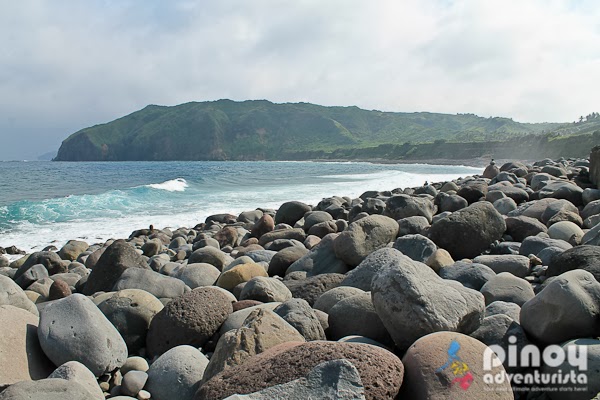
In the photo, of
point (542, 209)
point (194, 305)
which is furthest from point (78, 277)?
point (542, 209)

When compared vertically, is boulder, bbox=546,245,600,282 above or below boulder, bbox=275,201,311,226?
above

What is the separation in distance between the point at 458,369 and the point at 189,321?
2181 mm

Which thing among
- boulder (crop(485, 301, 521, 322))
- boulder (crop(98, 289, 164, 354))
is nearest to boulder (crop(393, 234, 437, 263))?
boulder (crop(485, 301, 521, 322))

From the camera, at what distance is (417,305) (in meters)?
3.04

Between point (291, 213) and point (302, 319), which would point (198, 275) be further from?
point (291, 213)

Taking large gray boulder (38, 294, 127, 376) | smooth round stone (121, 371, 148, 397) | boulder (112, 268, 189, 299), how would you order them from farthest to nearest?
boulder (112, 268, 189, 299)
large gray boulder (38, 294, 127, 376)
smooth round stone (121, 371, 148, 397)

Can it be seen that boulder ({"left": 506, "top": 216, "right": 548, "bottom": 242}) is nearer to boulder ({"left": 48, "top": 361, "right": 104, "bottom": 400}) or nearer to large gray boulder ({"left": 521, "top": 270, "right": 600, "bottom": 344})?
large gray boulder ({"left": 521, "top": 270, "right": 600, "bottom": 344})

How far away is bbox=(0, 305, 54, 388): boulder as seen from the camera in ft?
9.86

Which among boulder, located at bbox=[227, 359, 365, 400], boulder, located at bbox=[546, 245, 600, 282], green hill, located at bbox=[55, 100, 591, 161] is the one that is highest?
green hill, located at bbox=[55, 100, 591, 161]

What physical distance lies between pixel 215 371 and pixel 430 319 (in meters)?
1.40

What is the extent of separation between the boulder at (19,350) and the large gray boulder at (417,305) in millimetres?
2389

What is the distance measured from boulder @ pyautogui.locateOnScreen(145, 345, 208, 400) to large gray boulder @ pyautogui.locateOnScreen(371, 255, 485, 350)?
1.31 metres

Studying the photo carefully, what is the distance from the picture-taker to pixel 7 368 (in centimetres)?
299

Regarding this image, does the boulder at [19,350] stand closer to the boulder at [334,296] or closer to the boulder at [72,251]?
the boulder at [334,296]
